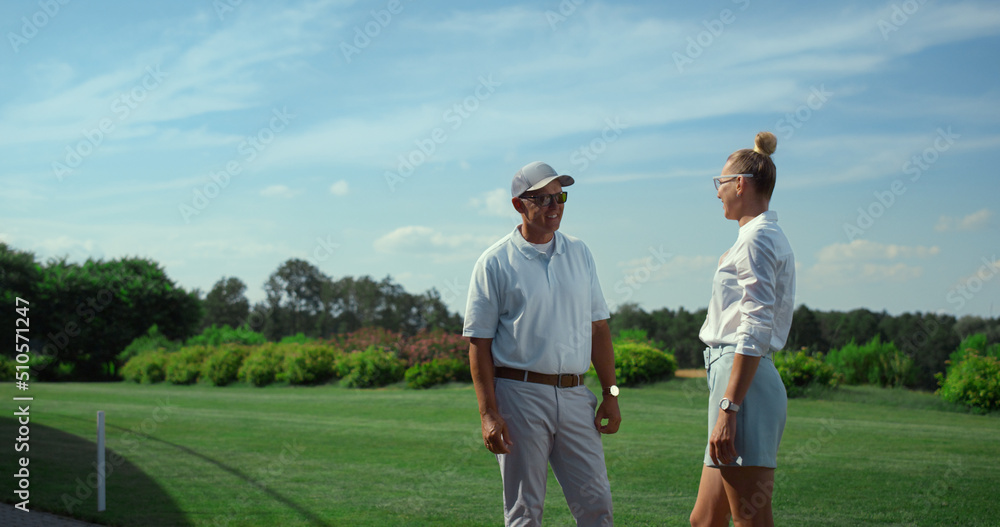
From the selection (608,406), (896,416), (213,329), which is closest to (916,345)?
(896,416)

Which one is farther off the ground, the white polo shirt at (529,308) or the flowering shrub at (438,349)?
the white polo shirt at (529,308)

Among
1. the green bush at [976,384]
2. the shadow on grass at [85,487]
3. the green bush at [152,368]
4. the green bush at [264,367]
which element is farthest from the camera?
the green bush at [152,368]

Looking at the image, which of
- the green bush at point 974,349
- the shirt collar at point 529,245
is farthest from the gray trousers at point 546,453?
the green bush at point 974,349

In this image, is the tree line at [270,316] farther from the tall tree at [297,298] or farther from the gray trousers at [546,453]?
the gray trousers at [546,453]

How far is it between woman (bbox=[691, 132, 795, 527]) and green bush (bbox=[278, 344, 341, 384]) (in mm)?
24778

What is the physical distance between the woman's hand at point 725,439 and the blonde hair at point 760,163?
97 cm

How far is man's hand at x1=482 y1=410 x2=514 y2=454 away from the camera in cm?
351

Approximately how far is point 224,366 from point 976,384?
25039mm

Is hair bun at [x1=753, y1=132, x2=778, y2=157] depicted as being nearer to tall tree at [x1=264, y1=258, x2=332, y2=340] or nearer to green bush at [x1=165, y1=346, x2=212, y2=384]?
green bush at [x1=165, y1=346, x2=212, y2=384]

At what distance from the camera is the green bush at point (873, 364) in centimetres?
1822

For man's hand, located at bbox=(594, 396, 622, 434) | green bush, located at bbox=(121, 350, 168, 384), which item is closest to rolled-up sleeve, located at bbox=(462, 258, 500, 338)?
man's hand, located at bbox=(594, 396, 622, 434)

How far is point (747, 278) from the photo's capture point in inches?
122

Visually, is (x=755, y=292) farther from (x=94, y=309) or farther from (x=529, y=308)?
(x=94, y=309)

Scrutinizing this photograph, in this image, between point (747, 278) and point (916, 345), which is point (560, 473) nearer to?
point (747, 278)
